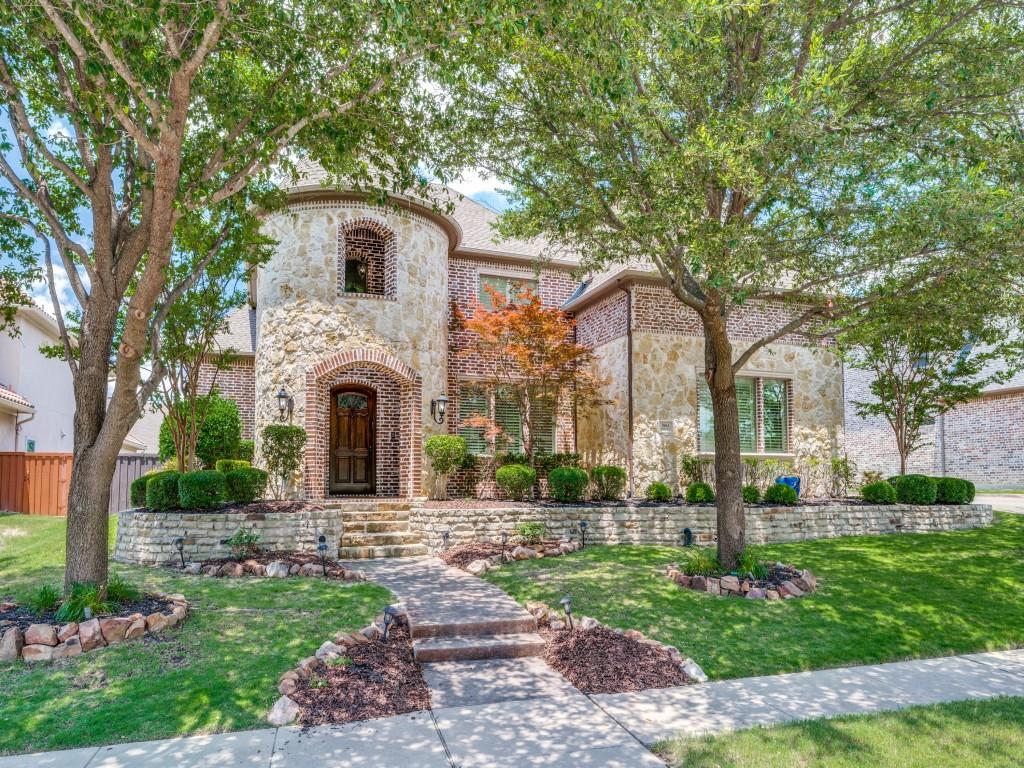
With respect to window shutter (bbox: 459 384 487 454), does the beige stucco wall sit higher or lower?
higher

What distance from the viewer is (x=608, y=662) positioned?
5.71 meters

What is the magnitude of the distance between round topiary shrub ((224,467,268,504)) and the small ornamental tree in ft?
13.6

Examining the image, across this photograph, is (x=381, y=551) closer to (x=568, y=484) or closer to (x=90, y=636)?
(x=568, y=484)

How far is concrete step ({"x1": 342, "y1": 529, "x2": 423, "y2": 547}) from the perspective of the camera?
10742 mm

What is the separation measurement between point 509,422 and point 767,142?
32.1 feet

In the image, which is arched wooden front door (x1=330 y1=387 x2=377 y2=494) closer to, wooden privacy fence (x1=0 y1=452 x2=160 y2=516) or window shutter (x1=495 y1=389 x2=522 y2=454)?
window shutter (x1=495 y1=389 x2=522 y2=454)

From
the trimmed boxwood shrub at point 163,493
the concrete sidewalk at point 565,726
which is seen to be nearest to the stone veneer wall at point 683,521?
the trimmed boxwood shrub at point 163,493

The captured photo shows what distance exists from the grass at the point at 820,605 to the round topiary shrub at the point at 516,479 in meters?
2.10

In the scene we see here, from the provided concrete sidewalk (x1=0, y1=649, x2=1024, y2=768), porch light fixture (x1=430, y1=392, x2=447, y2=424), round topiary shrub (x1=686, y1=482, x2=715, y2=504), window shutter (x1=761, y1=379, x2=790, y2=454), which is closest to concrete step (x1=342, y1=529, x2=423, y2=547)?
porch light fixture (x1=430, y1=392, x2=447, y2=424)

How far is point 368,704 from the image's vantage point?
4.84m

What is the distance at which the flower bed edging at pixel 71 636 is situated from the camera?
5.42 m

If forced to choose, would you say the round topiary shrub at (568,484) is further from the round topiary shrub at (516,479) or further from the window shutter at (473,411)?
the window shutter at (473,411)

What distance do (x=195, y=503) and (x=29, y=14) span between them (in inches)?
268

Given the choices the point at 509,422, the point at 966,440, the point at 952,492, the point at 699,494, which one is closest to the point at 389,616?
the point at 699,494
